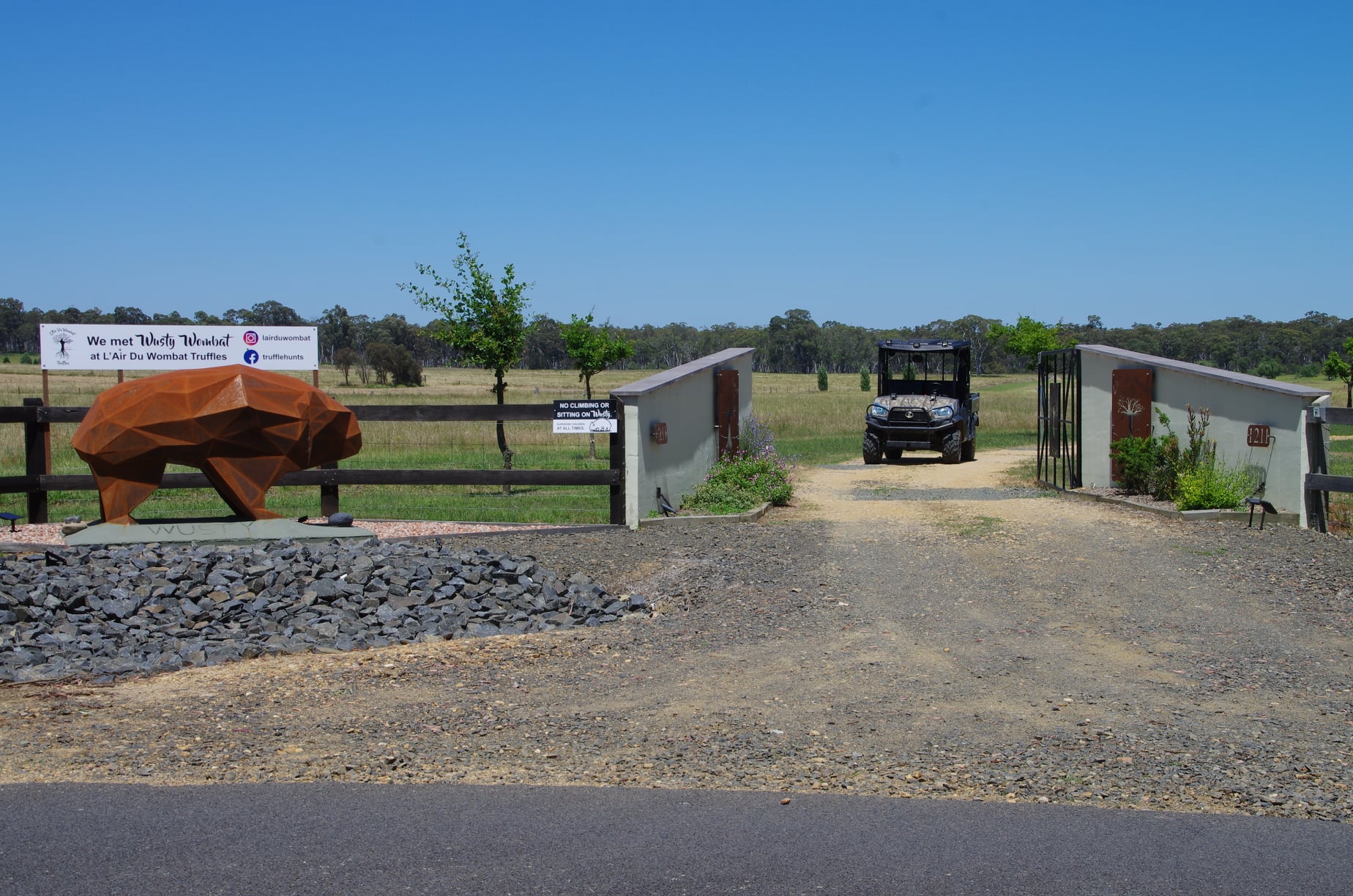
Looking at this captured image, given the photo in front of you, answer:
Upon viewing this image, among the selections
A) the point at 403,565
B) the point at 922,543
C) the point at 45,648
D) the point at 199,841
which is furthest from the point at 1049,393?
the point at 199,841

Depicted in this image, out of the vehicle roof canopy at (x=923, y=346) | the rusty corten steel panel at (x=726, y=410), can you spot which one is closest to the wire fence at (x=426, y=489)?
the rusty corten steel panel at (x=726, y=410)

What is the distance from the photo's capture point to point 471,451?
972 inches

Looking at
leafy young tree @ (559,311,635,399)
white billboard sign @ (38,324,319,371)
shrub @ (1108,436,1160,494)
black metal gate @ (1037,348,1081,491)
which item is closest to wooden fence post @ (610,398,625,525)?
white billboard sign @ (38,324,319,371)

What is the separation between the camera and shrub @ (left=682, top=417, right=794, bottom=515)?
14914mm

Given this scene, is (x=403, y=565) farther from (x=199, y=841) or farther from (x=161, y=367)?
(x=161, y=367)

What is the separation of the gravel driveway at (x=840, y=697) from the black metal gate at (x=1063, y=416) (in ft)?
20.0

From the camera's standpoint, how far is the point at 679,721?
20.4 ft

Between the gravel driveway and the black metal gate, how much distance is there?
610cm

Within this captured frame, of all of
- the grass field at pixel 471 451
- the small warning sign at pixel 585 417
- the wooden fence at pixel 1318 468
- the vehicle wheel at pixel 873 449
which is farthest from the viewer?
the vehicle wheel at pixel 873 449

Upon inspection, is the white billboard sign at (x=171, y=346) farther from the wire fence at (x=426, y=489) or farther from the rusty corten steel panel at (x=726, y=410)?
the rusty corten steel panel at (x=726, y=410)

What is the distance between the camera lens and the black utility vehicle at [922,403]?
22469mm

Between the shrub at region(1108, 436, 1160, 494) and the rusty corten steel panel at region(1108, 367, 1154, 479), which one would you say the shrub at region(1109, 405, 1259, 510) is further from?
the rusty corten steel panel at region(1108, 367, 1154, 479)

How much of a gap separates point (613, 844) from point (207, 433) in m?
7.98

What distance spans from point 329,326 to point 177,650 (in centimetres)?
10037
